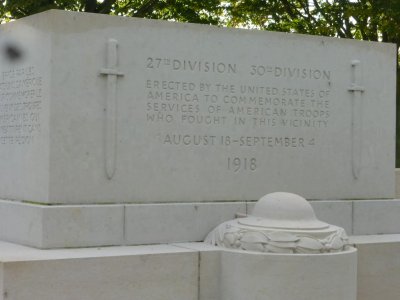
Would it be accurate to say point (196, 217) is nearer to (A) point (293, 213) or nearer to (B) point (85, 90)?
(A) point (293, 213)

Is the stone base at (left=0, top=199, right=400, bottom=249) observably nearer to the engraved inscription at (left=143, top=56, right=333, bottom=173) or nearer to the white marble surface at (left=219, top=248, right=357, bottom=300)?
the engraved inscription at (left=143, top=56, right=333, bottom=173)

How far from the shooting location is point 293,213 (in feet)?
24.3

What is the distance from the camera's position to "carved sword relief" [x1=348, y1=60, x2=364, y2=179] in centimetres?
909

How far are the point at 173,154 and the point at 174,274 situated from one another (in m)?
1.32

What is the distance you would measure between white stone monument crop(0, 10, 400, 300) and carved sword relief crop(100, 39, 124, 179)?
1 cm

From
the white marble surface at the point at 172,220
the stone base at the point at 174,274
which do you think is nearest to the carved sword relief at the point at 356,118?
the white marble surface at the point at 172,220

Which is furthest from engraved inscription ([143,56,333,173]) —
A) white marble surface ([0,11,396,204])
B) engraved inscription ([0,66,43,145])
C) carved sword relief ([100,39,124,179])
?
engraved inscription ([0,66,43,145])

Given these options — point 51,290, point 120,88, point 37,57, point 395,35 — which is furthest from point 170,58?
point 395,35

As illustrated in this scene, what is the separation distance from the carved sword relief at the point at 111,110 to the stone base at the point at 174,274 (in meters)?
0.80

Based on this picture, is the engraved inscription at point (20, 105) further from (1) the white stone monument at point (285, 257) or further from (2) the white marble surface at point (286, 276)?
(2) the white marble surface at point (286, 276)

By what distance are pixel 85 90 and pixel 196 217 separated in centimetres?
156

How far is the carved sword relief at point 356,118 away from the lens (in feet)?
29.8

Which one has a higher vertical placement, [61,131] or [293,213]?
[61,131]

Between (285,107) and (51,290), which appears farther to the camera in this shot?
(285,107)
